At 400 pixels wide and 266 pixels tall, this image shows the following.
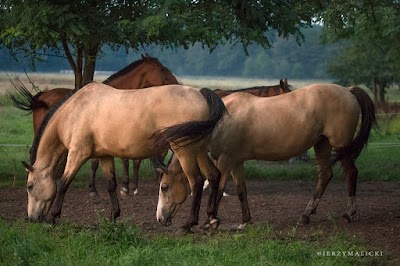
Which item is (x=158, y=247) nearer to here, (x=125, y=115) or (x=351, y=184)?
(x=125, y=115)

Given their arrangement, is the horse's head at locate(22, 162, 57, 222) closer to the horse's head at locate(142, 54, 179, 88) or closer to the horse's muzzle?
the horse's muzzle

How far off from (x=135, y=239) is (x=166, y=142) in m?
1.39

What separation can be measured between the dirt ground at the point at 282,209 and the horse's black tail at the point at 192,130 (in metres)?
0.93

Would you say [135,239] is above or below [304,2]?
below

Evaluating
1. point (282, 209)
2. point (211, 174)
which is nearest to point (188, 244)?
point (211, 174)

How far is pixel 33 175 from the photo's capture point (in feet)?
31.1

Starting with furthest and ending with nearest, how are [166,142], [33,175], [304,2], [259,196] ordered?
[304,2], [259,196], [33,175], [166,142]

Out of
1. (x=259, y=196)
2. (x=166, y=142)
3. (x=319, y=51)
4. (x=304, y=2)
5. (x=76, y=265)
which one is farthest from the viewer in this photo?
(x=319, y=51)

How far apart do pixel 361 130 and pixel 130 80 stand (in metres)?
4.21

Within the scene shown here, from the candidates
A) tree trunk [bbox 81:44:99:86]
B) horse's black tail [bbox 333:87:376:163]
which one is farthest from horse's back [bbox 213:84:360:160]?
tree trunk [bbox 81:44:99:86]

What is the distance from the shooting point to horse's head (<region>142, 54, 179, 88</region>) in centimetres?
1280

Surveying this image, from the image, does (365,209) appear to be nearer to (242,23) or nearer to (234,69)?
(242,23)

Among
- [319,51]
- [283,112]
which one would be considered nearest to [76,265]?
[283,112]

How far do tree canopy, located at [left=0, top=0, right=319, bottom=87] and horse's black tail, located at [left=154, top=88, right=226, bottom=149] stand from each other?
10.6ft
